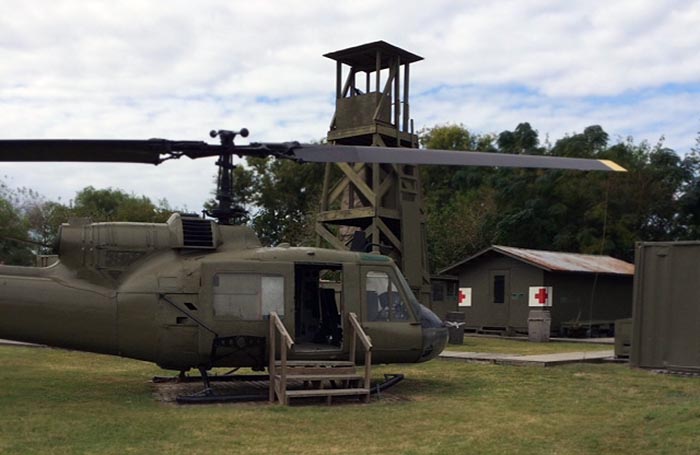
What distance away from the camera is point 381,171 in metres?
21.2

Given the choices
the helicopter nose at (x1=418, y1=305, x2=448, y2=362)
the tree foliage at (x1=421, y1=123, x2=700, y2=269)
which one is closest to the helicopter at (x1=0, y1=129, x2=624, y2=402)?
the helicopter nose at (x1=418, y1=305, x2=448, y2=362)

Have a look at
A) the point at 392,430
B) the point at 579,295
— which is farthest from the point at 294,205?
the point at 392,430

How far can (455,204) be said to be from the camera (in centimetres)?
4041

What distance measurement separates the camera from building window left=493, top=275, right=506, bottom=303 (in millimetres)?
26614

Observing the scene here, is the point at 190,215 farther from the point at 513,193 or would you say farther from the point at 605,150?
the point at 605,150

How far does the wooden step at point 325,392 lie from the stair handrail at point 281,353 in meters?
0.13

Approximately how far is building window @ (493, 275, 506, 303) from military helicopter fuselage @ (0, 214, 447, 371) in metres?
15.9

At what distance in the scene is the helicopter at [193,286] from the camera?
32.7 ft

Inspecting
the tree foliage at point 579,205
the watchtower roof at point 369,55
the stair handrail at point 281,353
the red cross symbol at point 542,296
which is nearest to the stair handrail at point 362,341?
the stair handrail at point 281,353

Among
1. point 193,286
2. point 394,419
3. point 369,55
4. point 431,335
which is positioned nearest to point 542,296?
point 369,55

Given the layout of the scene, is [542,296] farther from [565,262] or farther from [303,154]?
[303,154]

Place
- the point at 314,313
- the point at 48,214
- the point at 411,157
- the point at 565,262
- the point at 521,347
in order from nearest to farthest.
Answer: the point at 411,157, the point at 314,313, the point at 521,347, the point at 565,262, the point at 48,214

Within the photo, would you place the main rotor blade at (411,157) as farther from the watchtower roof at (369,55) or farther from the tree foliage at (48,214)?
the tree foliage at (48,214)

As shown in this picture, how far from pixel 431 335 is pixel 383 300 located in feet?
3.19
